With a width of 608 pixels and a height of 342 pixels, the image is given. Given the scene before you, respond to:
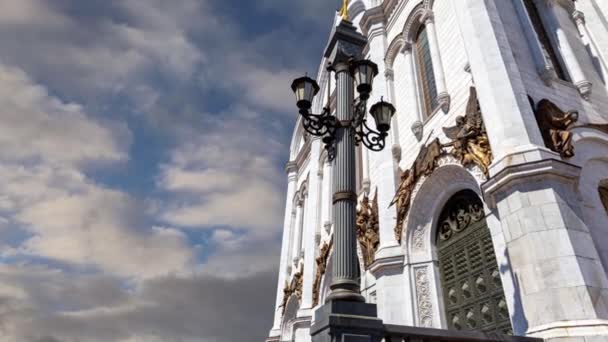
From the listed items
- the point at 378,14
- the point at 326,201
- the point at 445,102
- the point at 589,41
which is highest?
the point at 378,14

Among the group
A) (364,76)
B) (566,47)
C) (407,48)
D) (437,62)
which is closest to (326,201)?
(407,48)

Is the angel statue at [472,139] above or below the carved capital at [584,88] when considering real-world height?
below

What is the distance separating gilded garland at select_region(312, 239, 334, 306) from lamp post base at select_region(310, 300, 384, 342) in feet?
39.4

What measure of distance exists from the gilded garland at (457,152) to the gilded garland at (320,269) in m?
6.23

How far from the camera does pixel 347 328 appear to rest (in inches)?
184

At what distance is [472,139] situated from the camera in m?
8.47

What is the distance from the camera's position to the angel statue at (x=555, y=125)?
7.45m

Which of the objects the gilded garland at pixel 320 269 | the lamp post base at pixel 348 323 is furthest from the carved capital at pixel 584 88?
the gilded garland at pixel 320 269

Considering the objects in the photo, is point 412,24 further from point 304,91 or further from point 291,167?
point 291,167

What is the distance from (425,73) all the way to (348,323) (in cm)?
966

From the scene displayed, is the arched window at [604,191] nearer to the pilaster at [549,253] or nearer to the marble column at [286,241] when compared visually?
the pilaster at [549,253]

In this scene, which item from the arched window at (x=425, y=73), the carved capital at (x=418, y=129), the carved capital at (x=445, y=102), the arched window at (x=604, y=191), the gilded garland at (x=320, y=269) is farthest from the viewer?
the gilded garland at (x=320, y=269)

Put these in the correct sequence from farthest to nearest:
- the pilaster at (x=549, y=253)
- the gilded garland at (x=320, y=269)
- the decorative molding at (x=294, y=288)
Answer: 1. the decorative molding at (x=294, y=288)
2. the gilded garland at (x=320, y=269)
3. the pilaster at (x=549, y=253)

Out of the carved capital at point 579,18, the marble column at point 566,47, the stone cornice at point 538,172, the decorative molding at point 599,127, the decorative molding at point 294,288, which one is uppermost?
the carved capital at point 579,18
